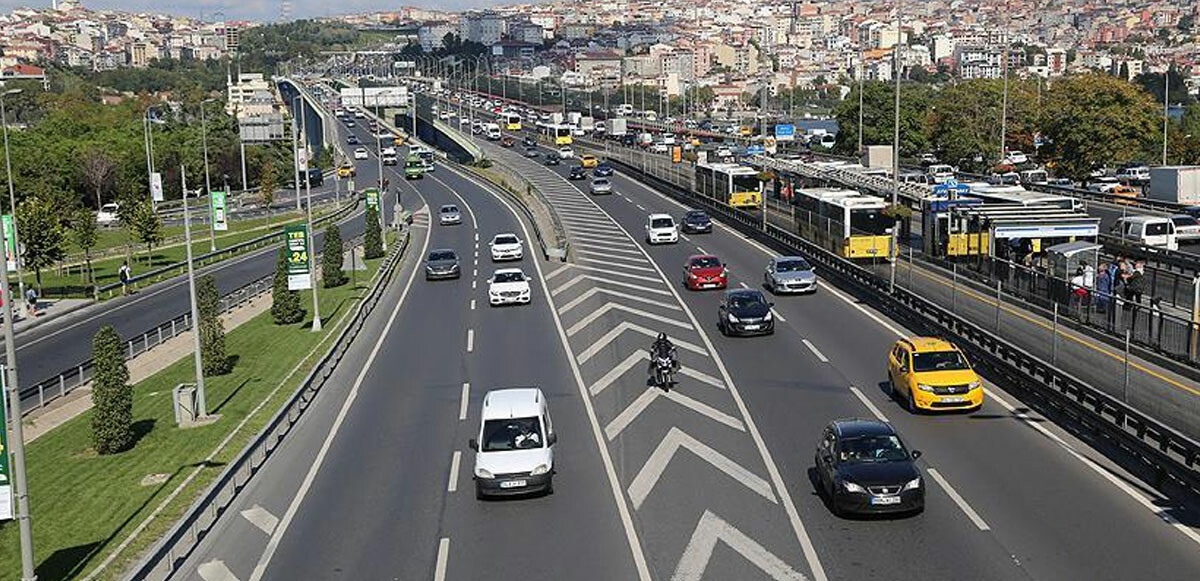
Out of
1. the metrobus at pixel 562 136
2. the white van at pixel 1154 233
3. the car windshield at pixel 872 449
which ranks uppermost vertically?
the metrobus at pixel 562 136

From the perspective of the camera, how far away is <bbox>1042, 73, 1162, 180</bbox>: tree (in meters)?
87.7

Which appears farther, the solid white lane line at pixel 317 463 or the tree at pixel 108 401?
the tree at pixel 108 401

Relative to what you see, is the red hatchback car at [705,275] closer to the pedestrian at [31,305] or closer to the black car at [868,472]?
the black car at [868,472]

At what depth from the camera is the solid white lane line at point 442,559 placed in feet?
62.9

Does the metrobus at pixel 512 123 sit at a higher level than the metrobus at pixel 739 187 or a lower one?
higher

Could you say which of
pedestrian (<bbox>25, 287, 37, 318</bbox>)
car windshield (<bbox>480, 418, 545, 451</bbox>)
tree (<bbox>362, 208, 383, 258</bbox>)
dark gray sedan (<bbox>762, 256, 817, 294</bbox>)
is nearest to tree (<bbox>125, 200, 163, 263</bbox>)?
tree (<bbox>362, 208, 383, 258</bbox>)

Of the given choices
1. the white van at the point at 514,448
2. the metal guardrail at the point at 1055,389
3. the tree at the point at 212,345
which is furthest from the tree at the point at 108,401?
the metal guardrail at the point at 1055,389

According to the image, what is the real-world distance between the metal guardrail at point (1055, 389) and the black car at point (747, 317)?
4.66 meters

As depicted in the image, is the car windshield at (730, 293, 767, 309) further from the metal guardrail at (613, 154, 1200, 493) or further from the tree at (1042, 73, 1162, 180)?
the tree at (1042, 73, 1162, 180)

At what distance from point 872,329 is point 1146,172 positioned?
188 feet

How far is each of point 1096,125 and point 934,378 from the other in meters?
66.6

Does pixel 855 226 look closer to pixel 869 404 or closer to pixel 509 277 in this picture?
pixel 509 277

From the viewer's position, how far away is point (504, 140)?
159 meters

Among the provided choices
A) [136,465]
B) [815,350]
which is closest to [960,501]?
[815,350]
